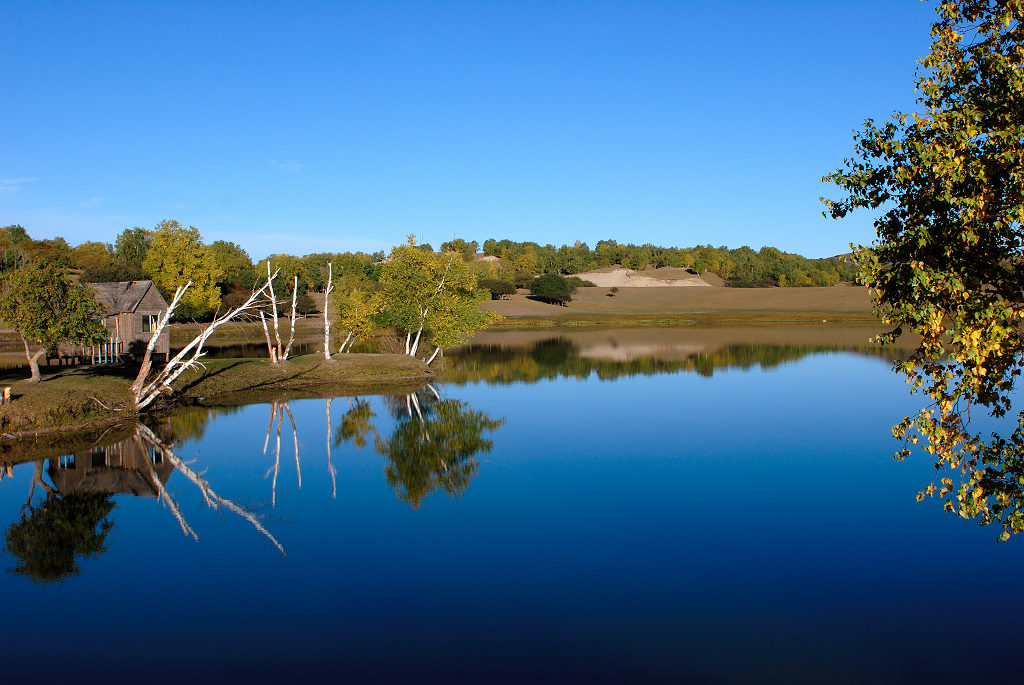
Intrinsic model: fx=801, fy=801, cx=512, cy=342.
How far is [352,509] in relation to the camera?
60.3 ft

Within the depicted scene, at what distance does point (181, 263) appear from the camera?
9006cm

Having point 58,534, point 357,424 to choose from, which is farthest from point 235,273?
point 58,534

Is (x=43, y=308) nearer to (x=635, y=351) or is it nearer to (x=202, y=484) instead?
(x=202, y=484)

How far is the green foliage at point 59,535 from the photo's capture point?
14781 millimetres

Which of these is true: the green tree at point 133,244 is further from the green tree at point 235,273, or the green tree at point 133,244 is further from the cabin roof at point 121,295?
the cabin roof at point 121,295

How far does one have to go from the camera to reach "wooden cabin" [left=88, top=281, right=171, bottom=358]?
5006 centimetres

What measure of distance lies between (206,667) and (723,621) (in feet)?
24.2

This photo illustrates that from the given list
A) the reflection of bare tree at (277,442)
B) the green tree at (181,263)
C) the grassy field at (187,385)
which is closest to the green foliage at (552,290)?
the green tree at (181,263)

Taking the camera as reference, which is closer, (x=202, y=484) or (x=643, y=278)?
(x=202, y=484)

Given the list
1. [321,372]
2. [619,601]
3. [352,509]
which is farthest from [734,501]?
[321,372]

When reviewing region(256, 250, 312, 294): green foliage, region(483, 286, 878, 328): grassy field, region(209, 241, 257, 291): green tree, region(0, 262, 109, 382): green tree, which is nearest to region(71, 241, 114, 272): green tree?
region(209, 241, 257, 291): green tree

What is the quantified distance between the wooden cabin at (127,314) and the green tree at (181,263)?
33.7 m

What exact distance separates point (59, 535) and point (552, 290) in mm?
121924

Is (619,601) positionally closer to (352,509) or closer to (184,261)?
(352,509)
